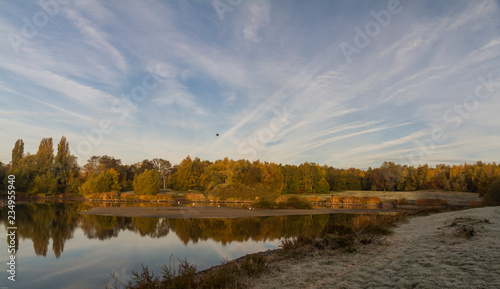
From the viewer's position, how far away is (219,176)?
76750 millimetres

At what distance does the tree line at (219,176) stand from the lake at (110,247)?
1118 inches

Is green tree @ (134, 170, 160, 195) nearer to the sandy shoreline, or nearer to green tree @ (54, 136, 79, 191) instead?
green tree @ (54, 136, 79, 191)

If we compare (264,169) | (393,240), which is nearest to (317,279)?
(393,240)

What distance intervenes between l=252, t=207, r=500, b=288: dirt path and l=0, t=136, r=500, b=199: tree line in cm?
3725

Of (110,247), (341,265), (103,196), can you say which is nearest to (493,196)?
(341,265)

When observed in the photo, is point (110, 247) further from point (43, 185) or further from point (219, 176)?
point (219, 176)

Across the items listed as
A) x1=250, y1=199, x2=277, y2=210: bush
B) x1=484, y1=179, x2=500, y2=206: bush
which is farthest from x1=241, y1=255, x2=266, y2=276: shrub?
x1=250, y1=199, x2=277, y2=210: bush

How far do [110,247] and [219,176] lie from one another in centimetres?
6174

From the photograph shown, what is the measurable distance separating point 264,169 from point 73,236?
7161cm

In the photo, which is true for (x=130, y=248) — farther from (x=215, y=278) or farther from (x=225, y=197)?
(x=225, y=197)

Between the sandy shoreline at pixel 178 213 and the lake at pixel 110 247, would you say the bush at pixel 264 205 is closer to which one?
the sandy shoreline at pixel 178 213

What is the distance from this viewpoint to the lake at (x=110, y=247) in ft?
34.3

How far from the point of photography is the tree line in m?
60.3

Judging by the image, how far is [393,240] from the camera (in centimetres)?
1230
